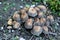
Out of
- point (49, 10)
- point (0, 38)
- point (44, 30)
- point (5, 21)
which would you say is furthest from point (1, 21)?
point (49, 10)

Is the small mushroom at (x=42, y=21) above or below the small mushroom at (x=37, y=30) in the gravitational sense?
above

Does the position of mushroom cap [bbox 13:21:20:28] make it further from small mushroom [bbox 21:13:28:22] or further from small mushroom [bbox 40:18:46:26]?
small mushroom [bbox 40:18:46:26]

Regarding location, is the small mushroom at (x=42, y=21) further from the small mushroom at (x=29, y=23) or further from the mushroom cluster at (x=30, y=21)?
the small mushroom at (x=29, y=23)

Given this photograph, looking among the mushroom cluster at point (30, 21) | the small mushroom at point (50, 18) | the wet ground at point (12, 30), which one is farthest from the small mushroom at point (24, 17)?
the small mushroom at point (50, 18)

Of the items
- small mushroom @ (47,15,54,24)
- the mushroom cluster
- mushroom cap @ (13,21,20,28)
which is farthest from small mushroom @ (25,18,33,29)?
small mushroom @ (47,15,54,24)

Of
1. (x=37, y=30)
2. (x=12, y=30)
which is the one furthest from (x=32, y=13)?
(x=12, y=30)

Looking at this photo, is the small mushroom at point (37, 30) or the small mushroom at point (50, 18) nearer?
the small mushroom at point (37, 30)
